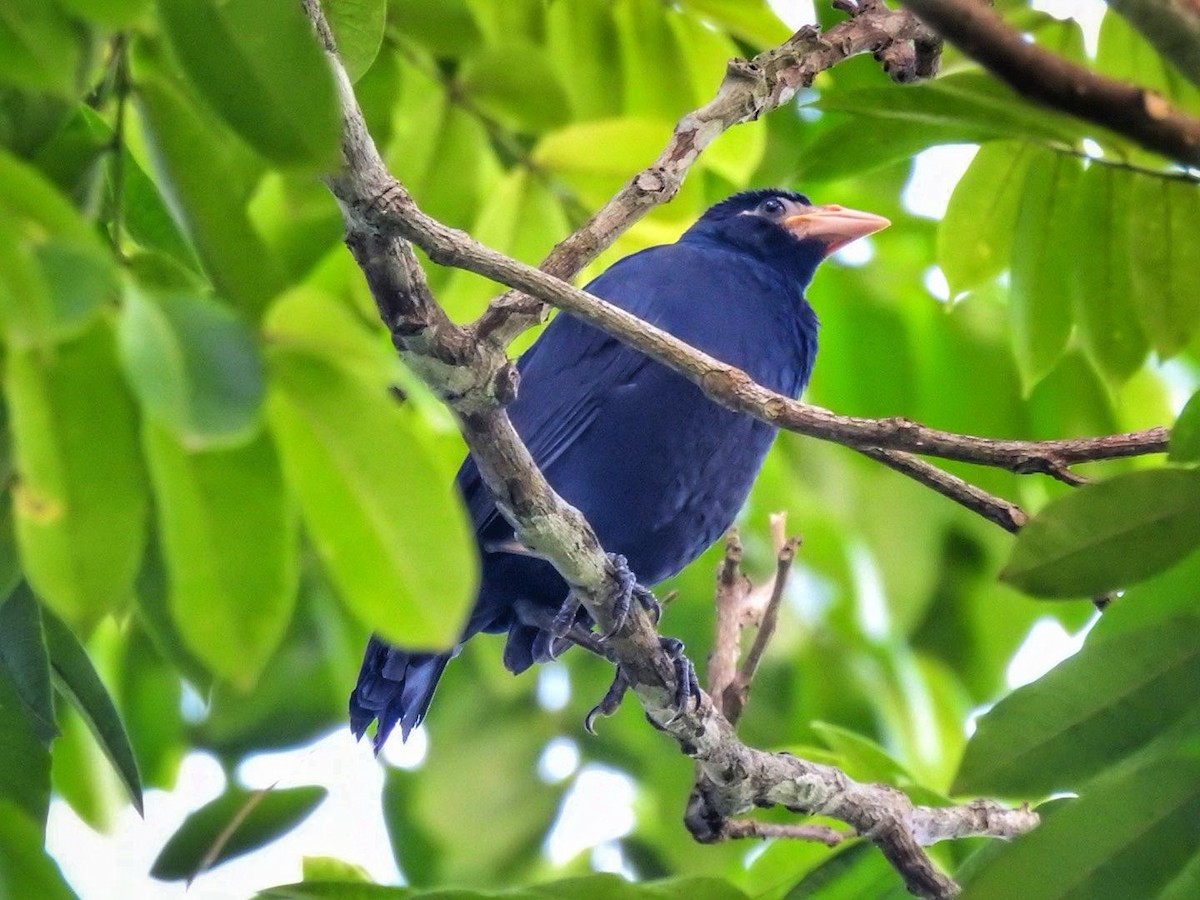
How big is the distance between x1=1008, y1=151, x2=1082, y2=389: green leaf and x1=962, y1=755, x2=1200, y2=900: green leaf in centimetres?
109

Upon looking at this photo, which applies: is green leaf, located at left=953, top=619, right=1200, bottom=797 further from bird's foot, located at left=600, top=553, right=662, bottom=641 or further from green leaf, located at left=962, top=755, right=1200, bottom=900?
bird's foot, located at left=600, top=553, right=662, bottom=641

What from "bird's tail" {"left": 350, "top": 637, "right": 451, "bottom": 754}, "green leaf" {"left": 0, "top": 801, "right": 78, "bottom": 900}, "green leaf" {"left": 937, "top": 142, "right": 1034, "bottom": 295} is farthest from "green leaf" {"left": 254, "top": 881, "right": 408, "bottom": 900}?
"green leaf" {"left": 937, "top": 142, "right": 1034, "bottom": 295}

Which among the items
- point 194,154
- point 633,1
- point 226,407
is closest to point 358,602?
point 226,407

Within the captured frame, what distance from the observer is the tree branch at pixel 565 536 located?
210cm

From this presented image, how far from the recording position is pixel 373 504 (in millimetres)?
1454

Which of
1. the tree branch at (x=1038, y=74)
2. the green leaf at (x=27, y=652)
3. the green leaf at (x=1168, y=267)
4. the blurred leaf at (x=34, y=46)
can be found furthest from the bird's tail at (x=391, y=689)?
the tree branch at (x=1038, y=74)

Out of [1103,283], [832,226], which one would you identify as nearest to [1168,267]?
[1103,283]

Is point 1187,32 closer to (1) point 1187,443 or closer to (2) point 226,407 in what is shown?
(1) point 1187,443

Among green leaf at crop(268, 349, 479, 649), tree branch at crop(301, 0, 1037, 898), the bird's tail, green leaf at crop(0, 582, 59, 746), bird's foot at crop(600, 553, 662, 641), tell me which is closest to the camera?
green leaf at crop(268, 349, 479, 649)

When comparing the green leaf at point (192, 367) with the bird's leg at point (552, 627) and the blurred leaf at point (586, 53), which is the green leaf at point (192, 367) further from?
the blurred leaf at point (586, 53)

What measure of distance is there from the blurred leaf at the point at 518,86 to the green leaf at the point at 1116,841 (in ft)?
6.92

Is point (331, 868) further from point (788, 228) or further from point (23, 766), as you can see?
point (788, 228)

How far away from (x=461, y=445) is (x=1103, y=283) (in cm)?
172

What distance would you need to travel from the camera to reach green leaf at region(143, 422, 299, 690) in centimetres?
150
